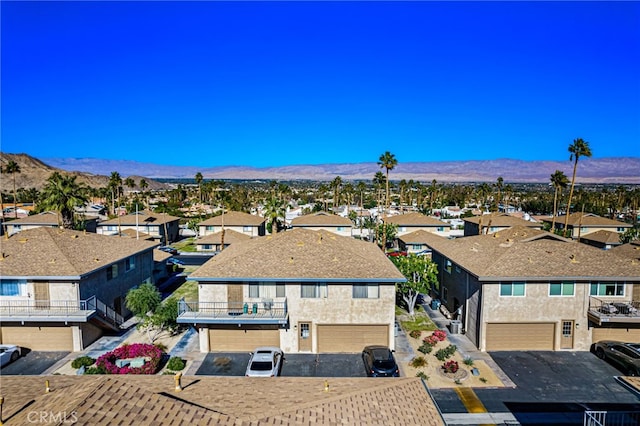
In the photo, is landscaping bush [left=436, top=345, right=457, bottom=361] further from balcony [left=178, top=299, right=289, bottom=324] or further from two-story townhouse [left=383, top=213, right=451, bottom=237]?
two-story townhouse [left=383, top=213, right=451, bottom=237]

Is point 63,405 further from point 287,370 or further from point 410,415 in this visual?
point 287,370

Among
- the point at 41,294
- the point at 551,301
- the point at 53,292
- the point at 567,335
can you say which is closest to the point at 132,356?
the point at 53,292

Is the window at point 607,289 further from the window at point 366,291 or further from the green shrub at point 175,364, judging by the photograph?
the green shrub at point 175,364

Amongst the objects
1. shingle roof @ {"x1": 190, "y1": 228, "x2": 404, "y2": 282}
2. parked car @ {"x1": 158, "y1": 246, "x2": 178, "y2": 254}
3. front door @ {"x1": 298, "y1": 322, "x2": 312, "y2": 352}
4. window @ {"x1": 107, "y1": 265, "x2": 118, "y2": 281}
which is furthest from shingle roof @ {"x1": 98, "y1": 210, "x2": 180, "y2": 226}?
front door @ {"x1": 298, "y1": 322, "x2": 312, "y2": 352}

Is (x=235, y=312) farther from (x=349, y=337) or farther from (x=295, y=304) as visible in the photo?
(x=349, y=337)

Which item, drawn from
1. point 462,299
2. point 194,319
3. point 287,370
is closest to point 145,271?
point 194,319

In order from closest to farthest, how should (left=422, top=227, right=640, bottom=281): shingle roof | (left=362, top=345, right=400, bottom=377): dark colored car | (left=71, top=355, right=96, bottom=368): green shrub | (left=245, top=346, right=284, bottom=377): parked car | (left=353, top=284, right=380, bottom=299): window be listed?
1. (left=245, top=346, right=284, bottom=377): parked car
2. (left=362, top=345, right=400, bottom=377): dark colored car
3. (left=71, top=355, right=96, bottom=368): green shrub
4. (left=353, top=284, right=380, bottom=299): window
5. (left=422, top=227, right=640, bottom=281): shingle roof
